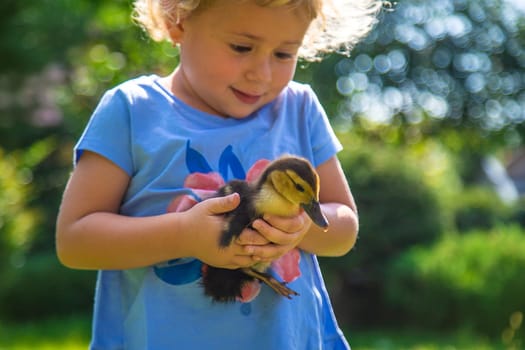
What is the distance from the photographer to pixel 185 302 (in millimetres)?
2359

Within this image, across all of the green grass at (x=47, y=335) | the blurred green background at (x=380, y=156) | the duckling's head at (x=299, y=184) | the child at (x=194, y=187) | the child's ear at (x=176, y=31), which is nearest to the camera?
the duckling's head at (x=299, y=184)

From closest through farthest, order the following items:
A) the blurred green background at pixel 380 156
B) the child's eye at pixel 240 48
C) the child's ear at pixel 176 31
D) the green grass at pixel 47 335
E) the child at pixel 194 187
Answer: the child at pixel 194 187 < the child's eye at pixel 240 48 < the child's ear at pixel 176 31 < the green grass at pixel 47 335 < the blurred green background at pixel 380 156

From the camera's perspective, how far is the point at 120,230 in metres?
2.30

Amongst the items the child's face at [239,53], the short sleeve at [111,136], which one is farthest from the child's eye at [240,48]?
the short sleeve at [111,136]

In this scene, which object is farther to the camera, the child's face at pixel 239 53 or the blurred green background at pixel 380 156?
the blurred green background at pixel 380 156

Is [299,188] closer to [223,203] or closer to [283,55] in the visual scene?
[223,203]

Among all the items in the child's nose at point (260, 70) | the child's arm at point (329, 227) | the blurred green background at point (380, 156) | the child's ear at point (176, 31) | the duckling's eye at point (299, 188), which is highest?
the child's ear at point (176, 31)

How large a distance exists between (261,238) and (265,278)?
179 millimetres

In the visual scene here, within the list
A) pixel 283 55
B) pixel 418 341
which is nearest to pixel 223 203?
pixel 283 55

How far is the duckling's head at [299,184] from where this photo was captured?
2098 millimetres

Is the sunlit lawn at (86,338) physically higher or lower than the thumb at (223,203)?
lower

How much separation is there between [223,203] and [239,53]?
0.49 metres

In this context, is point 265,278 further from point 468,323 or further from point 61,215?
point 468,323

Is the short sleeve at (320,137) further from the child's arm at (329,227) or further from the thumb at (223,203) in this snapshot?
the thumb at (223,203)
